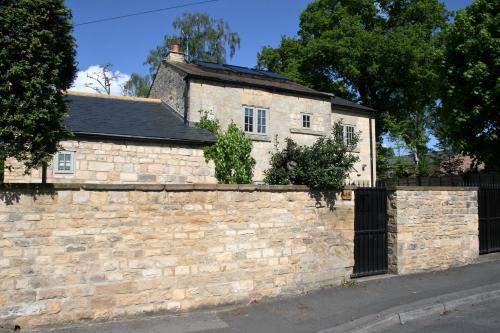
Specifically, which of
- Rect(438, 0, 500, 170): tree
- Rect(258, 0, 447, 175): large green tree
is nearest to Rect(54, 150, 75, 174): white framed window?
Rect(438, 0, 500, 170): tree

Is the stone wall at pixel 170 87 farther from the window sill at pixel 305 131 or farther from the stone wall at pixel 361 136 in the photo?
the stone wall at pixel 361 136

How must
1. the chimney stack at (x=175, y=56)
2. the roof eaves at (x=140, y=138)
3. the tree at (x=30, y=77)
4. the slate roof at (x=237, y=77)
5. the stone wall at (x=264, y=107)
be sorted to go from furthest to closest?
1. the chimney stack at (x=175, y=56)
2. the slate roof at (x=237, y=77)
3. the stone wall at (x=264, y=107)
4. the roof eaves at (x=140, y=138)
5. the tree at (x=30, y=77)

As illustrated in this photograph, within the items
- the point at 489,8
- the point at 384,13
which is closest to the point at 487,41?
the point at 489,8

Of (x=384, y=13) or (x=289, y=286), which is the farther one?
(x=384, y=13)

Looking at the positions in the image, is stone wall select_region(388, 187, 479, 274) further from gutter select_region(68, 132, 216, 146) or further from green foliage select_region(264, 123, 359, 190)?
gutter select_region(68, 132, 216, 146)

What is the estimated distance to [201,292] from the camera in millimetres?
7332

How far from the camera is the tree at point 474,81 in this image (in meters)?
16.7

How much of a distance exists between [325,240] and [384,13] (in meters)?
29.8

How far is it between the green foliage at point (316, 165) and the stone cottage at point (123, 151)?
593 cm

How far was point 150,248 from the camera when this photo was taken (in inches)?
274

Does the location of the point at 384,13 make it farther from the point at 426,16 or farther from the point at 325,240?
the point at 325,240

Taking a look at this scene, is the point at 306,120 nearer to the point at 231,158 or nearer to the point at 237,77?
the point at 237,77

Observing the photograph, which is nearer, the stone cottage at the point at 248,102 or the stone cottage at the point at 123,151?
the stone cottage at the point at 123,151

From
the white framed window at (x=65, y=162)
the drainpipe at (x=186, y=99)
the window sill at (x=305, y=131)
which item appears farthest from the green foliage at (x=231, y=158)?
the window sill at (x=305, y=131)
